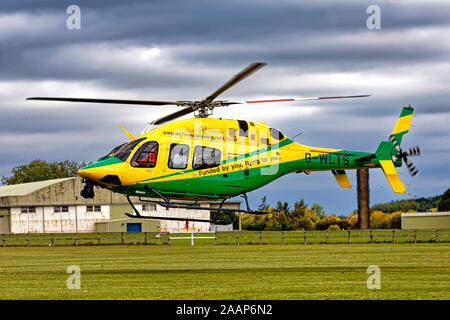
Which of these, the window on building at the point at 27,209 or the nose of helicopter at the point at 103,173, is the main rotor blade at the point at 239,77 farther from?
the window on building at the point at 27,209

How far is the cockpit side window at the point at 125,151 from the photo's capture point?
75.4 feet

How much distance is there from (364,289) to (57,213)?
69.6 metres

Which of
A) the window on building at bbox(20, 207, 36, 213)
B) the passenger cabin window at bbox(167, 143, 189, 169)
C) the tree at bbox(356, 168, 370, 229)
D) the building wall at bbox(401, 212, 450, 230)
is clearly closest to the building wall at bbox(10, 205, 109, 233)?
the window on building at bbox(20, 207, 36, 213)

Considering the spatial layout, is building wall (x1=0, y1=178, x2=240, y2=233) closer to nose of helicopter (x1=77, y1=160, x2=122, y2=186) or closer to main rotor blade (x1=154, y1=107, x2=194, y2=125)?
main rotor blade (x1=154, y1=107, x2=194, y2=125)

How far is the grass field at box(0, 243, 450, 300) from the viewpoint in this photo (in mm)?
24219

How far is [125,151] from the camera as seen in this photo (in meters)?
23.1

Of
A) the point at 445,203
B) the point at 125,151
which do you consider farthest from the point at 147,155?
the point at 445,203

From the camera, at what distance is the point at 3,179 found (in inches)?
5714

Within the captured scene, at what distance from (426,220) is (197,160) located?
69.5 meters
